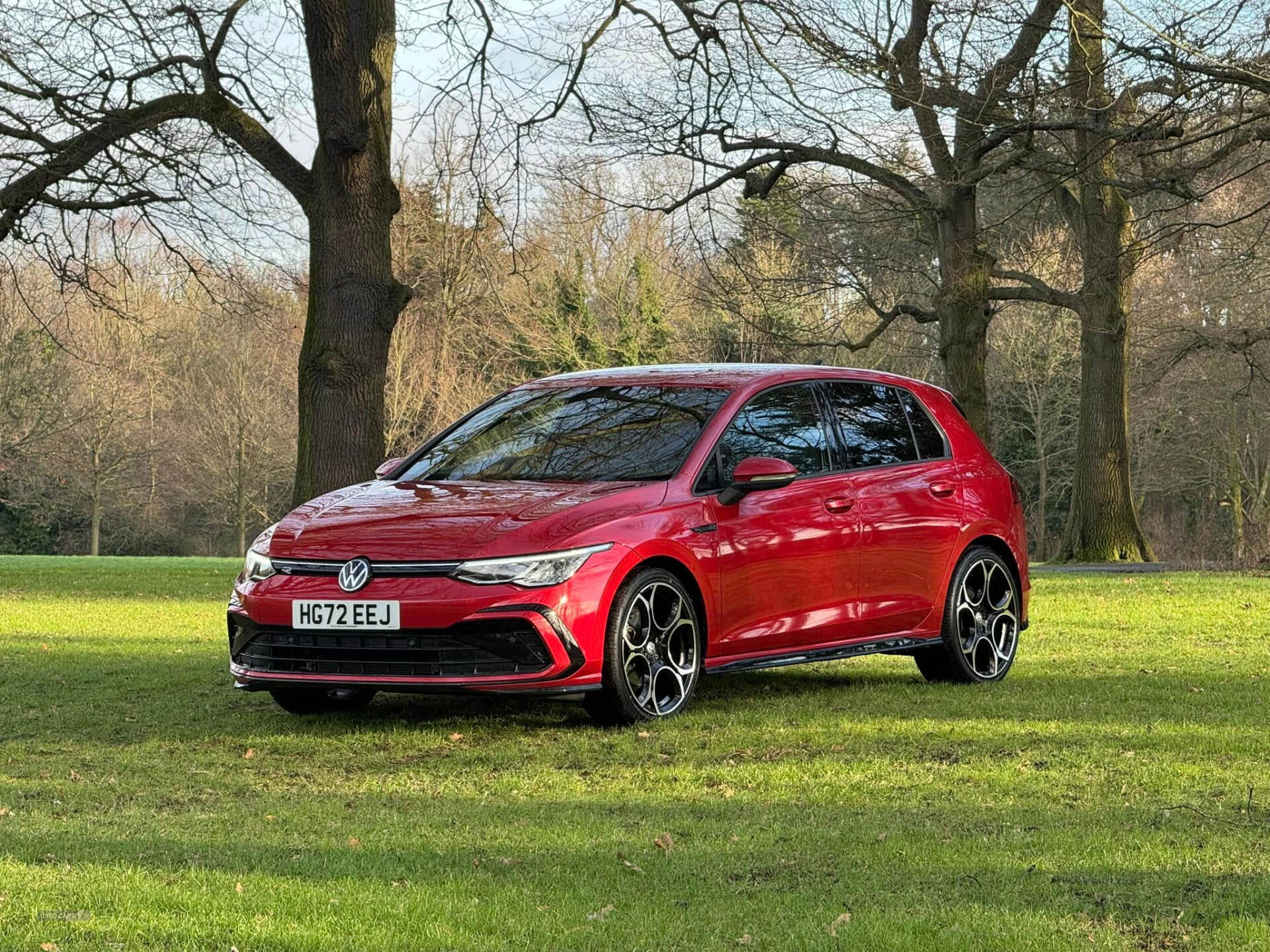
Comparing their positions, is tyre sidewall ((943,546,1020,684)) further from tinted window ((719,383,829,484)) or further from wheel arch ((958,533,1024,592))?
tinted window ((719,383,829,484))

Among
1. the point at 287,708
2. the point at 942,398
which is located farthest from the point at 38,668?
the point at 942,398

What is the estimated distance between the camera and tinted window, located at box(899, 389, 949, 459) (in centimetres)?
1016

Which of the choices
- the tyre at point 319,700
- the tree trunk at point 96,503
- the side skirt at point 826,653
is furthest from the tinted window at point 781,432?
the tree trunk at point 96,503

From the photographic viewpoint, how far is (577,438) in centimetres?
899

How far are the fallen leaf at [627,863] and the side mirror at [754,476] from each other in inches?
138

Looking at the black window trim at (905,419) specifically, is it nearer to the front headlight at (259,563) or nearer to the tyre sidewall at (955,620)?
the tyre sidewall at (955,620)

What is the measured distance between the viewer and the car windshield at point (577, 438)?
28.4 ft

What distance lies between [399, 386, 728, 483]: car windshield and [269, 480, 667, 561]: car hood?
0.82ft

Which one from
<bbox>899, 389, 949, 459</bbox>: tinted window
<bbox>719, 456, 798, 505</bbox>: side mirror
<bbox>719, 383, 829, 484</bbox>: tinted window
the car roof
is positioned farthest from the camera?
<bbox>899, 389, 949, 459</bbox>: tinted window

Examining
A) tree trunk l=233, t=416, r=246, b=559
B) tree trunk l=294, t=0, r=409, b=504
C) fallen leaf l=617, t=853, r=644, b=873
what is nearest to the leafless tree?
tree trunk l=294, t=0, r=409, b=504

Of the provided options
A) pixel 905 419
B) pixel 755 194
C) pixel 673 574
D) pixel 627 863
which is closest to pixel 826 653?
pixel 673 574

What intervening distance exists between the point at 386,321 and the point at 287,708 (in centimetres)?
835

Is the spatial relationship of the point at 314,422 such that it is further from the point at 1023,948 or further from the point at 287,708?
the point at 1023,948

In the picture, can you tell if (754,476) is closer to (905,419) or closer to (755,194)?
(905,419)
